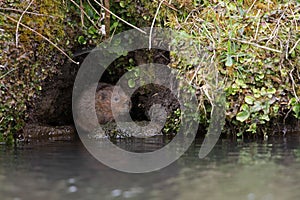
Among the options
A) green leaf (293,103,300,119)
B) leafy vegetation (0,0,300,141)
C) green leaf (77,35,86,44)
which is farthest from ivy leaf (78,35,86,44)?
green leaf (293,103,300,119)

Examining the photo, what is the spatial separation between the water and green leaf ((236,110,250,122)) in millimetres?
391

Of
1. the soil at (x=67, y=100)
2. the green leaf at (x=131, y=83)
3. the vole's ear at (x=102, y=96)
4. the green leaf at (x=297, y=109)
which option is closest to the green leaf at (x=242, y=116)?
the green leaf at (x=297, y=109)

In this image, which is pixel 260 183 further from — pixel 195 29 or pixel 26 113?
pixel 26 113

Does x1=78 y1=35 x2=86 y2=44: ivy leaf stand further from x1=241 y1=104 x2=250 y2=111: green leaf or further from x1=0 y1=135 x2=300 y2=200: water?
x1=241 y1=104 x2=250 y2=111: green leaf

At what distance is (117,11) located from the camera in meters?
4.27

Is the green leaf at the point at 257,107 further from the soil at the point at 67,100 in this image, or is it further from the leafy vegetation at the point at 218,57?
the soil at the point at 67,100

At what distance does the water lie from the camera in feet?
6.53

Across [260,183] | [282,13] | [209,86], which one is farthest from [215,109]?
[260,183]

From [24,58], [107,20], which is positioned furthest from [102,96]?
[24,58]

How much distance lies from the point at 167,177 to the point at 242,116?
4.65 feet

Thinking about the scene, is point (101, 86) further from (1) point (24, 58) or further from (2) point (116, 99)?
(1) point (24, 58)

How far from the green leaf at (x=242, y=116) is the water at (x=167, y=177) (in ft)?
1.28

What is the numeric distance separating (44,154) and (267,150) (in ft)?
4.63

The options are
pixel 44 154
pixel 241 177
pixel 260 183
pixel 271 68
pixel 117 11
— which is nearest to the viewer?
pixel 260 183
